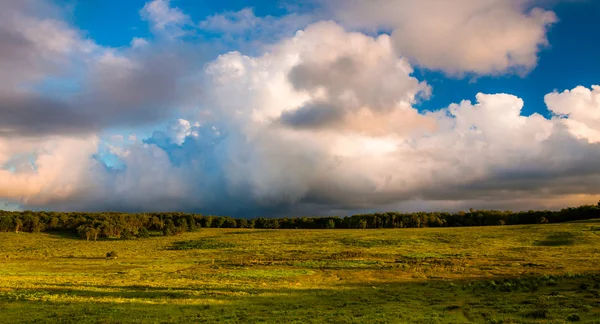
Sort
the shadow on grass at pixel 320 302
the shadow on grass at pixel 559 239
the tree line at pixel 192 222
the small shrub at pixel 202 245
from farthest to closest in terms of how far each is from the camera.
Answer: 1. the tree line at pixel 192 222
2. the small shrub at pixel 202 245
3. the shadow on grass at pixel 559 239
4. the shadow on grass at pixel 320 302

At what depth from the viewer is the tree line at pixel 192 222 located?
506 feet

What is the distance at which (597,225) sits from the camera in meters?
115

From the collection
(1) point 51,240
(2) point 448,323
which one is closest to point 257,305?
(2) point 448,323

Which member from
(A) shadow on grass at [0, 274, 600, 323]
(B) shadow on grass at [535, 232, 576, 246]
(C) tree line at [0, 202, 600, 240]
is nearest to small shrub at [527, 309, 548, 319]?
(A) shadow on grass at [0, 274, 600, 323]

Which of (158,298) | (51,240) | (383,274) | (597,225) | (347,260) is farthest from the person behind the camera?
(51,240)

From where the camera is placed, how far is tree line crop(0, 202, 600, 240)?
154125 mm

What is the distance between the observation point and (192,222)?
606 feet

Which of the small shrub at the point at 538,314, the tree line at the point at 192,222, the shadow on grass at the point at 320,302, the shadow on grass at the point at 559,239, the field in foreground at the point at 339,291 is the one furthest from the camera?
the tree line at the point at 192,222

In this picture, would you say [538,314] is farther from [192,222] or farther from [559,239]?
[192,222]

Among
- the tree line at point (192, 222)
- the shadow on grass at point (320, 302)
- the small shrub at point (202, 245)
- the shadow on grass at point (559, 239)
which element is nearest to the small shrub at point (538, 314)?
the shadow on grass at point (320, 302)

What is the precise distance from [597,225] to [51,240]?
566 ft

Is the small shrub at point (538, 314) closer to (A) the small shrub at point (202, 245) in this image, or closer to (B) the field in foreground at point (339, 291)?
(B) the field in foreground at point (339, 291)

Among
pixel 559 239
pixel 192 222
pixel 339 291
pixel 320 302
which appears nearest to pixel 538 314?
pixel 320 302

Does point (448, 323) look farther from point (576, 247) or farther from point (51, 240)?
point (51, 240)
